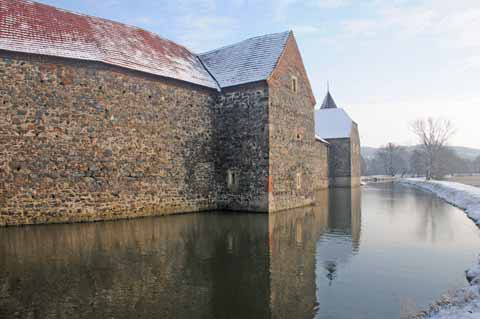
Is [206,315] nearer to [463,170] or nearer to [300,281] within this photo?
[300,281]

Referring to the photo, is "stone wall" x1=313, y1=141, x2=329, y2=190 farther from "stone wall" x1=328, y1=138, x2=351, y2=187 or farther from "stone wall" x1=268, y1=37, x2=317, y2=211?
"stone wall" x1=268, y1=37, x2=317, y2=211

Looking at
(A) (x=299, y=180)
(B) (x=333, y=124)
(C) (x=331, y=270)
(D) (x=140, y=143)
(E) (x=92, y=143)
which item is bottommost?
(C) (x=331, y=270)

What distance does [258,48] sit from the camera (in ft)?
62.8

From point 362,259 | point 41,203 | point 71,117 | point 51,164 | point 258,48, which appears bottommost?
point 362,259

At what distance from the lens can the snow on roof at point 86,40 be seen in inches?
514

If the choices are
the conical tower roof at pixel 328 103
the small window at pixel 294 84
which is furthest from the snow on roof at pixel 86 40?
the conical tower roof at pixel 328 103

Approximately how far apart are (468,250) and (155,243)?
832cm

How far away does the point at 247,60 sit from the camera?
61.7ft

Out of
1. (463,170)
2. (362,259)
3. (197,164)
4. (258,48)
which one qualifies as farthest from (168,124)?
(463,170)

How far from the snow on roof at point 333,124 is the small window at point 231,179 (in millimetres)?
27249

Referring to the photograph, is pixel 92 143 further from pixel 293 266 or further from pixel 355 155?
pixel 355 155

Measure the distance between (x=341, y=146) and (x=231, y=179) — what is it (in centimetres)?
2735

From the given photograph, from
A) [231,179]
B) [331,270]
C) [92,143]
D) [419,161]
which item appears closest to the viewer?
[331,270]

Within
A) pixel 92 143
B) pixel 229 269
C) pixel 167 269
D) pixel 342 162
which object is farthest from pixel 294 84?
pixel 342 162
